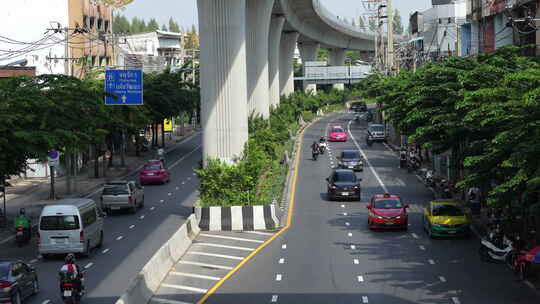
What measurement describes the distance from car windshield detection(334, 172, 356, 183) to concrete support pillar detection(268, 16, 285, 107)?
146 ft

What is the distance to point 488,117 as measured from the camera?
30.1 m

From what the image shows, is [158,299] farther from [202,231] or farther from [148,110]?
[148,110]

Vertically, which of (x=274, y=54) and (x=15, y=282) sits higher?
(x=274, y=54)

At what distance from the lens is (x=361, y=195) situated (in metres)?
49.5

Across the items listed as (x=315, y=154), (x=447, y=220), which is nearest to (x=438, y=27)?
(x=315, y=154)

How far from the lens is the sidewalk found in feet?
151

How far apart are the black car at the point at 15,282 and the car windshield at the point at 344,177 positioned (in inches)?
1004

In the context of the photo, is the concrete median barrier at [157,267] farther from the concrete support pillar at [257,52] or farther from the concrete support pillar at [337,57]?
the concrete support pillar at [337,57]

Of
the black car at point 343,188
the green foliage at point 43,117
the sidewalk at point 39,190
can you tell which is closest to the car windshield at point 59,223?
the green foliage at point 43,117

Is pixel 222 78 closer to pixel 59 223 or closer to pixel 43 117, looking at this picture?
pixel 43 117

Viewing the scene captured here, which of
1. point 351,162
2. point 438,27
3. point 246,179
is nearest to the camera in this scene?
point 246,179

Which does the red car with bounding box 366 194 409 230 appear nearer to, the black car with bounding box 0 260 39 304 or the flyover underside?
the black car with bounding box 0 260 39 304

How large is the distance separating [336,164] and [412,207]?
21.3 metres

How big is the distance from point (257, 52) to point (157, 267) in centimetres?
4774
